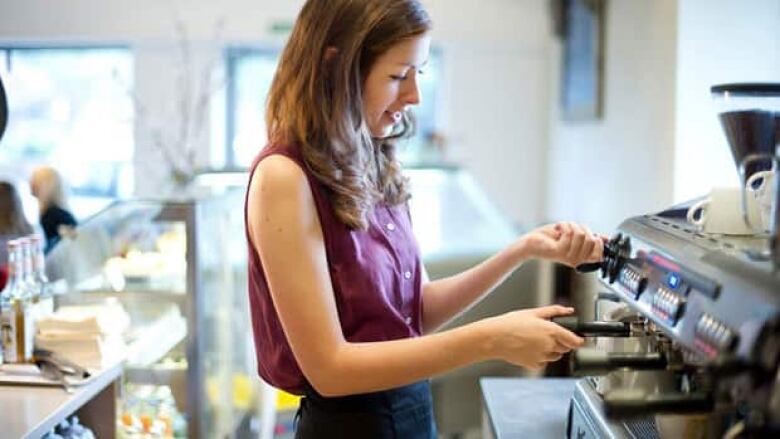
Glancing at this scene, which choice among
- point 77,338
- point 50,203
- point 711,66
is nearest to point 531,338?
point 77,338

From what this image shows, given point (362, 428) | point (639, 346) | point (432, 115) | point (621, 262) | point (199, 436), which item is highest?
point (432, 115)

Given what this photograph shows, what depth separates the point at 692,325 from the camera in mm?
827

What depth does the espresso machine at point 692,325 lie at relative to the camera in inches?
27.0

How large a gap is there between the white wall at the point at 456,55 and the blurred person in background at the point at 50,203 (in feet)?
7.11

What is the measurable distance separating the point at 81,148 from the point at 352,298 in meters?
4.41

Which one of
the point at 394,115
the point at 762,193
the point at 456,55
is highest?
the point at 456,55

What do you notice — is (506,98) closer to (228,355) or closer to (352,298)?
(228,355)

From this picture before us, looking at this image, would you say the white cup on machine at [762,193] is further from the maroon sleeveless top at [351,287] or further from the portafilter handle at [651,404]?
the maroon sleeveless top at [351,287]

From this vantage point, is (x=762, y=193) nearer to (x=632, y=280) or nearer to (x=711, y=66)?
(x=632, y=280)

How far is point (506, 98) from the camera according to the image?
4832mm

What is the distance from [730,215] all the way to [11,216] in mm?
1525

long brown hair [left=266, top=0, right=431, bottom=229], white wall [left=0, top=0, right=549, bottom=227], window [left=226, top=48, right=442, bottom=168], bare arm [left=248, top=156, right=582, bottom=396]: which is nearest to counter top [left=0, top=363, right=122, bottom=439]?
bare arm [left=248, top=156, right=582, bottom=396]

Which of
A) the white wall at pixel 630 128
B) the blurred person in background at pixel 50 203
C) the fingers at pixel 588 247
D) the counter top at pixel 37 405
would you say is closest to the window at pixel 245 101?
the white wall at pixel 630 128

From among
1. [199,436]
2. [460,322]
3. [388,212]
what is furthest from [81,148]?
[388,212]
